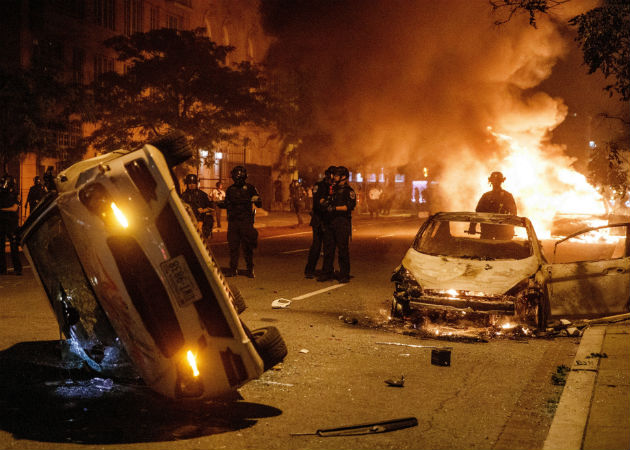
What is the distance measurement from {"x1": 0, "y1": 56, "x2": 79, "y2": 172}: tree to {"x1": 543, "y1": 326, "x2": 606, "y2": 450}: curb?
18.6m

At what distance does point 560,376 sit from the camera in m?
6.01

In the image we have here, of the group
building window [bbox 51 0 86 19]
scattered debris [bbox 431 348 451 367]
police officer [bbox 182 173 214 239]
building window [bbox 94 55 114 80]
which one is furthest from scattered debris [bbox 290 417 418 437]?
building window [bbox 94 55 114 80]

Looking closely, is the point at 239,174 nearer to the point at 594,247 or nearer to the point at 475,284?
the point at 475,284

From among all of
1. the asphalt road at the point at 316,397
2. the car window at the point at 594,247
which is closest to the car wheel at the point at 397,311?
the asphalt road at the point at 316,397

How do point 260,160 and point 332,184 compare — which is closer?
point 332,184

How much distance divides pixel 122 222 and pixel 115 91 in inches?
891

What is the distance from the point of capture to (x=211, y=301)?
162 inches

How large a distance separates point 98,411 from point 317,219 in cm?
723

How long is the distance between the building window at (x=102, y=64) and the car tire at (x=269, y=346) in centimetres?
2811

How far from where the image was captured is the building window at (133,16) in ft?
108

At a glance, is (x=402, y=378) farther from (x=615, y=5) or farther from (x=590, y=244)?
(x=590, y=244)

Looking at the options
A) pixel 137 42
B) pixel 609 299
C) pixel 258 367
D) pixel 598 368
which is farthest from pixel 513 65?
pixel 258 367

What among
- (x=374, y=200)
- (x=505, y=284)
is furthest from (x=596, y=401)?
(x=374, y=200)

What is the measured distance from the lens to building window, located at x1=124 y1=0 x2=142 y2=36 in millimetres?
32844
